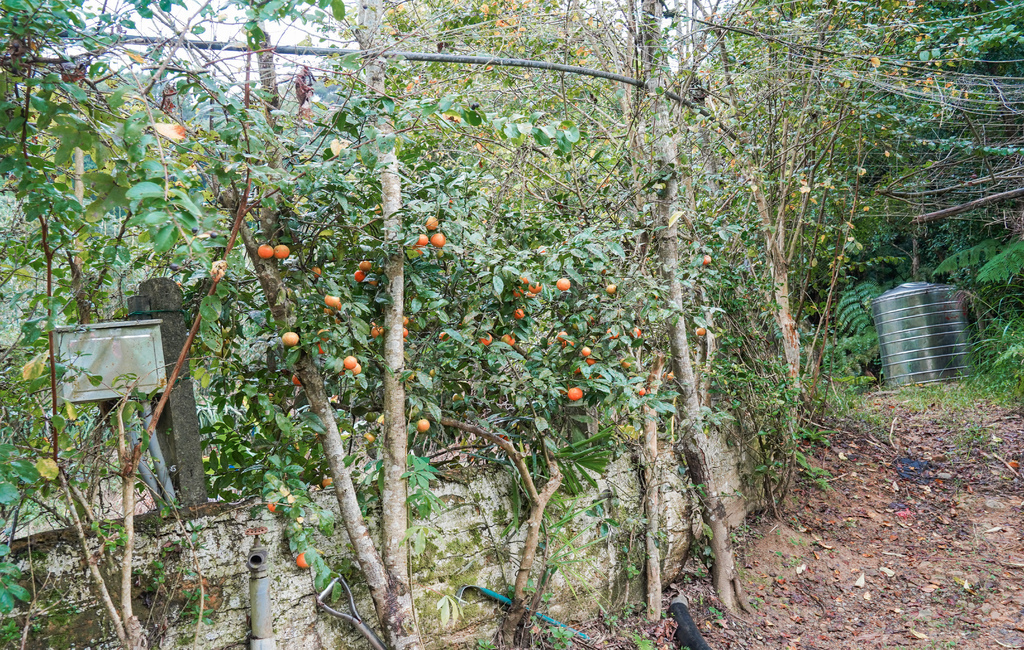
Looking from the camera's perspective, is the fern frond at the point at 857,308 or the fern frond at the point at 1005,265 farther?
the fern frond at the point at 857,308

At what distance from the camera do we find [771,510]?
457cm

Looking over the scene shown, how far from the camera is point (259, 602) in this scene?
226cm

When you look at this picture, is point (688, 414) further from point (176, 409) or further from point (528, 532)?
point (176, 409)

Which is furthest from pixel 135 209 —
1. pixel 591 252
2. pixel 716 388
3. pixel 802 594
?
pixel 802 594

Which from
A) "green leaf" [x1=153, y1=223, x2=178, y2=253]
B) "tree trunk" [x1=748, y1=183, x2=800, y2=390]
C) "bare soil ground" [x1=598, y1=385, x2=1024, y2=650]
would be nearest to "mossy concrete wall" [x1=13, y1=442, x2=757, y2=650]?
"bare soil ground" [x1=598, y1=385, x2=1024, y2=650]

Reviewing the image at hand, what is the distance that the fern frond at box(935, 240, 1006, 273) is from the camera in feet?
23.5

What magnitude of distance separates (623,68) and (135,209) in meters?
3.20

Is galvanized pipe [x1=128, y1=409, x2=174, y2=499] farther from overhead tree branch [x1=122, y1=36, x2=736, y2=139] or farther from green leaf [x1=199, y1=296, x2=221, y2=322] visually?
overhead tree branch [x1=122, y1=36, x2=736, y2=139]

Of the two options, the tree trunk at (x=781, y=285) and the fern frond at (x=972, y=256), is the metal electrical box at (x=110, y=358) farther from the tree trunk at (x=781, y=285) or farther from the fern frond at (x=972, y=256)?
the fern frond at (x=972, y=256)

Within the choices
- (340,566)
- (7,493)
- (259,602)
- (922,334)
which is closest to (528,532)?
(340,566)

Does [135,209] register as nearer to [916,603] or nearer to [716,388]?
[716,388]

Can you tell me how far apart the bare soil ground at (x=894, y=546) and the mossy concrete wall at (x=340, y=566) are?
467mm

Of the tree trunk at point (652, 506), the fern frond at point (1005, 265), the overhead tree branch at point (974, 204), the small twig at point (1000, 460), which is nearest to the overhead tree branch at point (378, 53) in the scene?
the tree trunk at point (652, 506)

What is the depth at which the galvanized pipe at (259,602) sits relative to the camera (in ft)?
7.43
